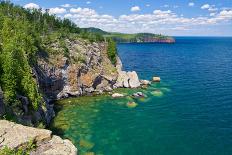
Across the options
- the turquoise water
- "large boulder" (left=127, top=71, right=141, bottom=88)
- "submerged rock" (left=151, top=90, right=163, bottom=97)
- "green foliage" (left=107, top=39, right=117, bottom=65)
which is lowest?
the turquoise water

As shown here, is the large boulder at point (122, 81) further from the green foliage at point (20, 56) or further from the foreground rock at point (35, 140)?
the foreground rock at point (35, 140)

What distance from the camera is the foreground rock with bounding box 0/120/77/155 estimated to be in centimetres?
3200

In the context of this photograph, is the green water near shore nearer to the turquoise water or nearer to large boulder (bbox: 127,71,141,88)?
the turquoise water

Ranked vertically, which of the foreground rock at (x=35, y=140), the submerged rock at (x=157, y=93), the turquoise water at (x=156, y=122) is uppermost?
the foreground rock at (x=35, y=140)

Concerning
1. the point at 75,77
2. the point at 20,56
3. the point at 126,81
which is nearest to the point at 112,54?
the point at 126,81

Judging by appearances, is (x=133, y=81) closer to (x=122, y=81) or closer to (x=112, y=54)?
(x=122, y=81)

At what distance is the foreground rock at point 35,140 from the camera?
105ft

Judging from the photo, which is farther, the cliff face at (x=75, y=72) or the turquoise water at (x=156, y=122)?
the cliff face at (x=75, y=72)

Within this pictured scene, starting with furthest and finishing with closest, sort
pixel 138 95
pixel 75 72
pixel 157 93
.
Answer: pixel 157 93 < pixel 75 72 < pixel 138 95

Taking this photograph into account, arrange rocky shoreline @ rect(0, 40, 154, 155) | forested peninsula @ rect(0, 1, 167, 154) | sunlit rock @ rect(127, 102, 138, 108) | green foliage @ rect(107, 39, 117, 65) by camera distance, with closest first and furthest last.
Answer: forested peninsula @ rect(0, 1, 167, 154), rocky shoreline @ rect(0, 40, 154, 155), sunlit rock @ rect(127, 102, 138, 108), green foliage @ rect(107, 39, 117, 65)

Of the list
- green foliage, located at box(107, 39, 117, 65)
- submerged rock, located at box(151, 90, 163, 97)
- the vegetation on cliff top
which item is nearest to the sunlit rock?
submerged rock, located at box(151, 90, 163, 97)

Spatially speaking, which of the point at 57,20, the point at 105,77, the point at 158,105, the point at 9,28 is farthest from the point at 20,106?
the point at 57,20

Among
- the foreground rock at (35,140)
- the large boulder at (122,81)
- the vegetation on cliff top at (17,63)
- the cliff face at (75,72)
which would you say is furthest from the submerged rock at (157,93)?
the foreground rock at (35,140)

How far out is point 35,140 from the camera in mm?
33594
